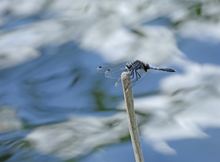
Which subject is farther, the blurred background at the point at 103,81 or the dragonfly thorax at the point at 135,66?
the blurred background at the point at 103,81

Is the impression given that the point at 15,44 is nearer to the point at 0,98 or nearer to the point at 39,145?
the point at 0,98

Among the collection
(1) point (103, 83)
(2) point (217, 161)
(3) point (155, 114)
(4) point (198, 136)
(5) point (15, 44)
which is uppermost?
(5) point (15, 44)

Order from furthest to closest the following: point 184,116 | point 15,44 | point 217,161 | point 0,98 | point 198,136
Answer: point 15,44, point 0,98, point 184,116, point 198,136, point 217,161

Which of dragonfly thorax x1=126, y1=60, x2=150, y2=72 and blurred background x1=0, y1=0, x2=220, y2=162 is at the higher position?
blurred background x1=0, y1=0, x2=220, y2=162

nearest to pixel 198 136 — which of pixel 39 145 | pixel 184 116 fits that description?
pixel 184 116

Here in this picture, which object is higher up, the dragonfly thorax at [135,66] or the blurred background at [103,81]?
the blurred background at [103,81]

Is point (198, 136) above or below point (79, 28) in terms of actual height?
below

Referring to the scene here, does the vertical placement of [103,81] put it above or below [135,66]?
above

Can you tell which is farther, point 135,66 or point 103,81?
point 103,81
